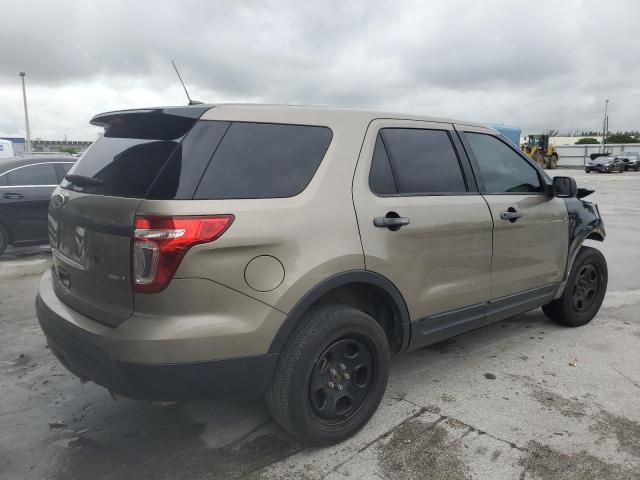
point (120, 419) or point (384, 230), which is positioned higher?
point (384, 230)

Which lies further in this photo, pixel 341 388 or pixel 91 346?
pixel 341 388

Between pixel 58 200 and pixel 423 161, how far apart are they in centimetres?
213

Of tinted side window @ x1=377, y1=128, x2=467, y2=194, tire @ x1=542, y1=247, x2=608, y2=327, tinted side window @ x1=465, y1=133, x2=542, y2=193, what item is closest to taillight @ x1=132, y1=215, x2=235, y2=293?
tinted side window @ x1=377, y1=128, x2=467, y2=194

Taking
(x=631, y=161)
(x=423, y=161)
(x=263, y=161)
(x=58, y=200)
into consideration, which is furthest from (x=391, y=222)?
(x=631, y=161)

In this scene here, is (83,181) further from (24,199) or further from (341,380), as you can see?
(24,199)

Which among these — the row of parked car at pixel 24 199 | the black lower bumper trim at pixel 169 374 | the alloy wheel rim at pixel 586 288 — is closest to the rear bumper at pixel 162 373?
the black lower bumper trim at pixel 169 374

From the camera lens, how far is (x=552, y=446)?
2818 mm

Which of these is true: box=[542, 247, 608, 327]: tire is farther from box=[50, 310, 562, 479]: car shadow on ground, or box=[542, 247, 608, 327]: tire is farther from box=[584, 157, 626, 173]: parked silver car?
box=[584, 157, 626, 173]: parked silver car

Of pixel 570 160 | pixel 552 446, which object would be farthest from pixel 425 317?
pixel 570 160

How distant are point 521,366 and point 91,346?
2934mm

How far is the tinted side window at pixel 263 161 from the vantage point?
2398 mm

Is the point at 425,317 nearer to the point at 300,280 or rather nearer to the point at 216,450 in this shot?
the point at 300,280

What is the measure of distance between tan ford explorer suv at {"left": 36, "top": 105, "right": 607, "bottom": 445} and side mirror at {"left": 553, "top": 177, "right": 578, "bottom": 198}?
0.94m

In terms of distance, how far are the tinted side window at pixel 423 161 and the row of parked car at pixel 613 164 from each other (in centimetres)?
3943
